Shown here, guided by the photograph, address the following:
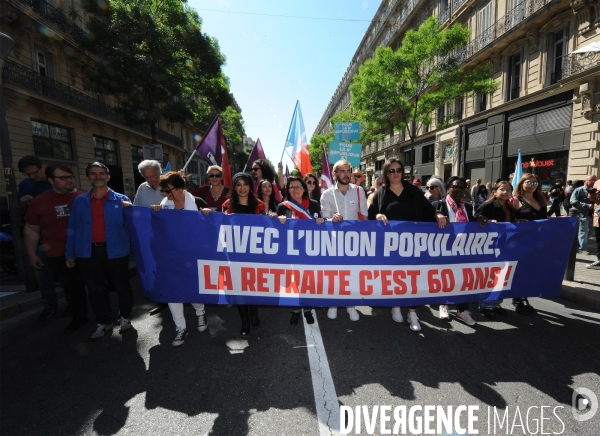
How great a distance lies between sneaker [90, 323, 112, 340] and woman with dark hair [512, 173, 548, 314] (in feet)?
17.1

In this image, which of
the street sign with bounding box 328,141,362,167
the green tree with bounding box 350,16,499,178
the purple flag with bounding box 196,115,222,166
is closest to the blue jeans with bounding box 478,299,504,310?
the purple flag with bounding box 196,115,222,166

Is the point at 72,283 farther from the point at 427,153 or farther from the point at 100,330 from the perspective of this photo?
the point at 427,153

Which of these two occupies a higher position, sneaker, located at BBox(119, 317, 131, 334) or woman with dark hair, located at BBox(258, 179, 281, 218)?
woman with dark hair, located at BBox(258, 179, 281, 218)

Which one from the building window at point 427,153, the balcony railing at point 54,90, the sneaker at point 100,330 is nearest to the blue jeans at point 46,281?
the sneaker at point 100,330

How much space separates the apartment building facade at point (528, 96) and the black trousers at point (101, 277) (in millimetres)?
9301

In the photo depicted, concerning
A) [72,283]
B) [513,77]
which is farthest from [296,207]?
[513,77]

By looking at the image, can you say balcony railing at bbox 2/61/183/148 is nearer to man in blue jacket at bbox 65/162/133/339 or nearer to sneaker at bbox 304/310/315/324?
man in blue jacket at bbox 65/162/133/339

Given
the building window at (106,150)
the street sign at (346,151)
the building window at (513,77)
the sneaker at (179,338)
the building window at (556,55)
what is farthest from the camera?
the building window at (106,150)

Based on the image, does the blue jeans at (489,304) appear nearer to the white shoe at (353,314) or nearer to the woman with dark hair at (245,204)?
the white shoe at (353,314)

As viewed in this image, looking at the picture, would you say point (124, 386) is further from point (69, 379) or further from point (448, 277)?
point (448, 277)

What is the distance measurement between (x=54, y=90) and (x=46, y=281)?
646 inches

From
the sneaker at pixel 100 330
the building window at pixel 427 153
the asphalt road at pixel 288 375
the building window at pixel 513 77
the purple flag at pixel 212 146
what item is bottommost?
the asphalt road at pixel 288 375

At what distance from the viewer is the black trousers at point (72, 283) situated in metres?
3.76

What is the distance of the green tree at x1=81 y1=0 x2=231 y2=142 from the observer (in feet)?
44.8
